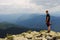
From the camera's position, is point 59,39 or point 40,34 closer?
point 59,39

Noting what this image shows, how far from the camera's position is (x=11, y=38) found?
37.2 meters

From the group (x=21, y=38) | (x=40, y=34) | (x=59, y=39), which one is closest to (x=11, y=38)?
(x=21, y=38)

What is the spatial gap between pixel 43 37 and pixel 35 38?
3.55 ft

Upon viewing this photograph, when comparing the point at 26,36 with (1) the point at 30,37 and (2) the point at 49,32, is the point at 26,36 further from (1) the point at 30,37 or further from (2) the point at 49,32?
(2) the point at 49,32

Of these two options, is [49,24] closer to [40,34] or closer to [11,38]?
[40,34]

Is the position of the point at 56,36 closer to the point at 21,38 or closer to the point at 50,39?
the point at 50,39

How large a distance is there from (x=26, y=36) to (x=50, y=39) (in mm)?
3549

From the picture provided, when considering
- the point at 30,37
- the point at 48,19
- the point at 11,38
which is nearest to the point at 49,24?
the point at 48,19

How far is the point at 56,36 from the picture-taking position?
3597 centimetres

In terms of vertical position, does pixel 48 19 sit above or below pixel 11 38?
above

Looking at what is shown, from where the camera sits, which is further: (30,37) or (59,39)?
(30,37)

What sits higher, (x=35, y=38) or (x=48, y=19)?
(x=48, y=19)

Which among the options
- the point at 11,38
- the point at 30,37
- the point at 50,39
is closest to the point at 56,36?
the point at 50,39

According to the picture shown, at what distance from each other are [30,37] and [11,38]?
8.48 feet
